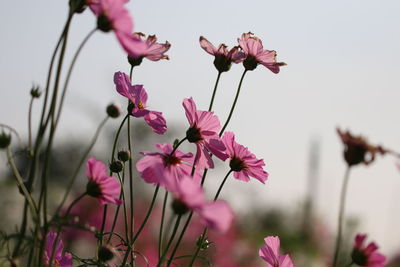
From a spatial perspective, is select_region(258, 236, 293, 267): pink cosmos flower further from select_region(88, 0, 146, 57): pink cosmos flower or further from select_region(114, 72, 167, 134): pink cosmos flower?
select_region(88, 0, 146, 57): pink cosmos flower

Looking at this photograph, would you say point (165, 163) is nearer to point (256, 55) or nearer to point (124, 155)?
point (124, 155)

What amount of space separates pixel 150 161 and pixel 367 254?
0.27 metres

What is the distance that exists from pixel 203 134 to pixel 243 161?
0.24 ft

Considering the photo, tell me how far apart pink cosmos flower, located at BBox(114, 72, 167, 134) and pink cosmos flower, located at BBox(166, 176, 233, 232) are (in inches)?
7.8

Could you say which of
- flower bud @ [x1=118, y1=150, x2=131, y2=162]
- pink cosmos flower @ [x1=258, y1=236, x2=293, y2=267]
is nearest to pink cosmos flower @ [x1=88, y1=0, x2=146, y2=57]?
flower bud @ [x1=118, y1=150, x2=131, y2=162]

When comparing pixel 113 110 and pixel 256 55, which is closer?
pixel 113 110

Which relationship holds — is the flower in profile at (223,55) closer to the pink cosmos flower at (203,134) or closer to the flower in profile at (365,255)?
the pink cosmos flower at (203,134)

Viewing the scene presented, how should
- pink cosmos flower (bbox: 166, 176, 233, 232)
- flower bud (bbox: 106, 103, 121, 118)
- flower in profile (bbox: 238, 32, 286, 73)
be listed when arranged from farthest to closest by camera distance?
flower in profile (bbox: 238, 32, 286, 73) → flower bud (bbox: 106, 103, 121, 118) → pink cosmos flower (bbox: 166, 176, 233, 232)

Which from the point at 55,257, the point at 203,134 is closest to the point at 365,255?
the point at 203,134

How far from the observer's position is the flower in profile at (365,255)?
76 centimetres

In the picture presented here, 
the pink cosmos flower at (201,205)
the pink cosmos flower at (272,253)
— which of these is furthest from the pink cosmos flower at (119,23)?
the pink cosmos flower at (272,253)

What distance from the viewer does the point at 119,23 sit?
56 centimetres

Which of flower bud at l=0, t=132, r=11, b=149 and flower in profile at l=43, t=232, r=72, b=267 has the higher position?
flower bud at l=0, t=132, r=11, b=149

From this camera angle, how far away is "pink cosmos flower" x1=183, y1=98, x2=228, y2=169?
709mm
